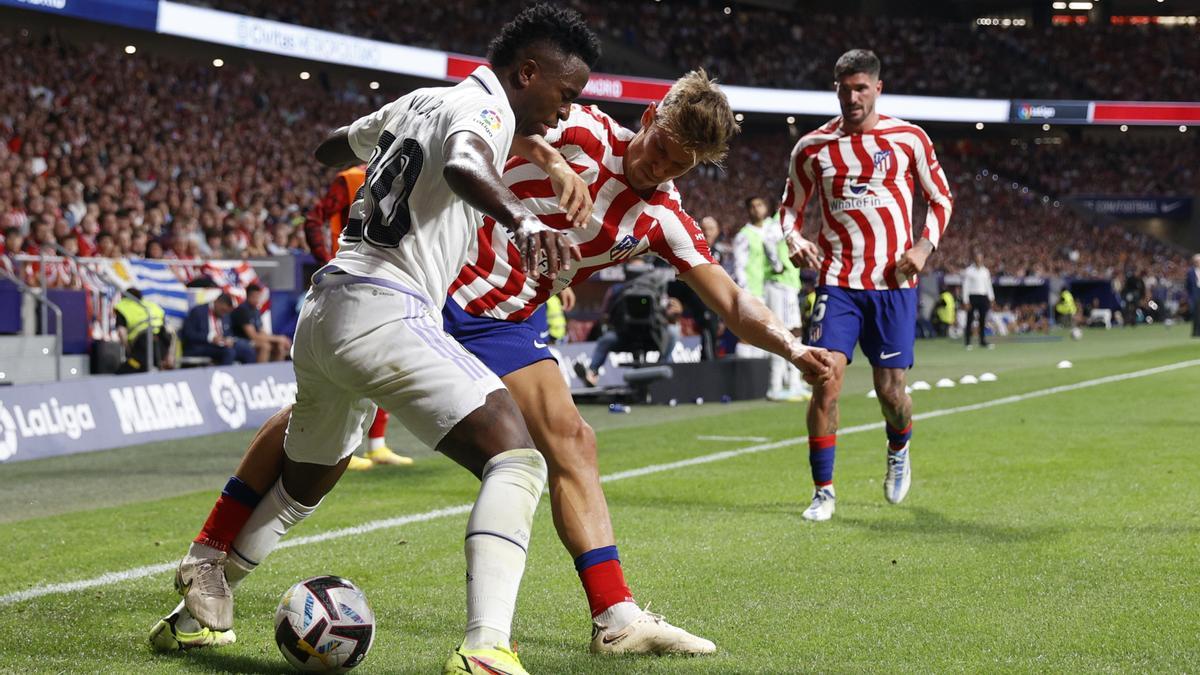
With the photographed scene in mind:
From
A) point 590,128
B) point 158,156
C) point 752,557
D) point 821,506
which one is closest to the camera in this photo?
point 590,128

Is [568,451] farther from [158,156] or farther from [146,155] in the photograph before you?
[158,156]

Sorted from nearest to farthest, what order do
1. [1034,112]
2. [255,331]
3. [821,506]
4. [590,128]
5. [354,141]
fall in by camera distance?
[354,141] < [590,128] < [821,506] < [255,331] < [1034,112]

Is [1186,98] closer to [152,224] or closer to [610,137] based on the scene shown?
[152,224]

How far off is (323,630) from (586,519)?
923 mm

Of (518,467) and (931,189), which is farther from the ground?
(931,189)

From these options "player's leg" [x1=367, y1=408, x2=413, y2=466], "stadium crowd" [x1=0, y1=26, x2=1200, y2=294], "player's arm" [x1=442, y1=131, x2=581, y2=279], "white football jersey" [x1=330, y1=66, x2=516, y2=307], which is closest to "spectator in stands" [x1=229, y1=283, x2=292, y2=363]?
"stadium crowd" [x1=0, y1=26, x2=1200, y2=294]

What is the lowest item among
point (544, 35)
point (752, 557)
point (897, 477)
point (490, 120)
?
point (752, 557)

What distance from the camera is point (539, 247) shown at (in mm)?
3154

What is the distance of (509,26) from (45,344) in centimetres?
1058

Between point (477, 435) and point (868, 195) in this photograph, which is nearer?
point (477, 435)

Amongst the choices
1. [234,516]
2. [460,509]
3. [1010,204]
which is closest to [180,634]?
[234,516]

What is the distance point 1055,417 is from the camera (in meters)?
12.4

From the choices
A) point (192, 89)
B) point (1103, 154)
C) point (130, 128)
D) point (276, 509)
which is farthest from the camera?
point (1103, 154)

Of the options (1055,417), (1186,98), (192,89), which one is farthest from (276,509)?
(1186,98)
